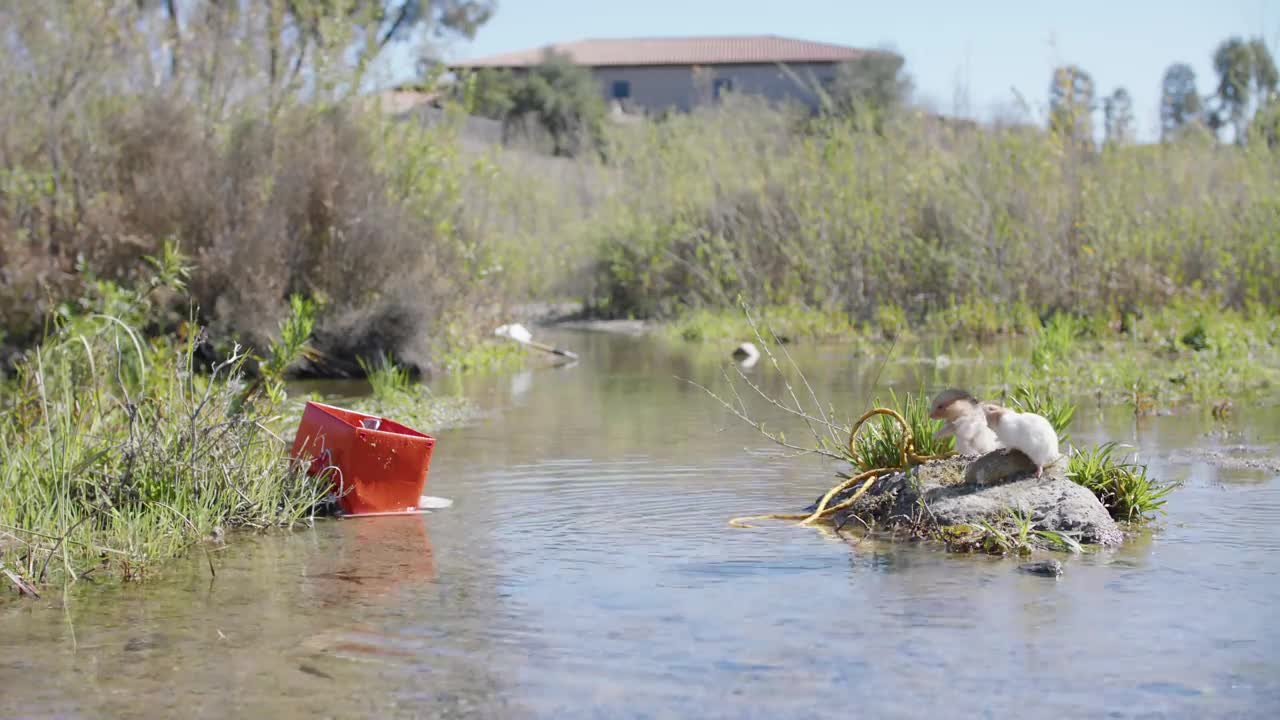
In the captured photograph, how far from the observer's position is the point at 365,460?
803 cm

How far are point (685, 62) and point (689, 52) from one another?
2304 millimetres

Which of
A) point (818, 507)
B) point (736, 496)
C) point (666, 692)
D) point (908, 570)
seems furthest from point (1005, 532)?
point (666, 692)

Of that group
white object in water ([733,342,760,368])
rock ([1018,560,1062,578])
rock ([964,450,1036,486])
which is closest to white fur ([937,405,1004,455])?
rock ([964,450,1036,486])

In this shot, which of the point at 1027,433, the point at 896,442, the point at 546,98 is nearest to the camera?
the point at 1027,433

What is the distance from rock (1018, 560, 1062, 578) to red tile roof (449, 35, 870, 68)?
6650 centimetres

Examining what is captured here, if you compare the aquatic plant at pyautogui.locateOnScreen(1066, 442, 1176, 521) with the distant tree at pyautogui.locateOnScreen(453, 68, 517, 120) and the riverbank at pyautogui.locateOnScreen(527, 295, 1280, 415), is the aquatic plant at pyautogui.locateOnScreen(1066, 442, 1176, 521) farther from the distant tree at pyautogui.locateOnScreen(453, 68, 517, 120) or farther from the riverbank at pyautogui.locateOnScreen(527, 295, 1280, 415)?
the distant tree at pyautogui.locateOnScreen(453, 68, 517, 120)

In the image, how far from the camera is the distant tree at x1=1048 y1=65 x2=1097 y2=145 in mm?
20188

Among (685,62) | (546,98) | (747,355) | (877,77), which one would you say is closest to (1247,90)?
(747,355)

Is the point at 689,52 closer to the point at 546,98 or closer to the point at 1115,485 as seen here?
the point at 546,98

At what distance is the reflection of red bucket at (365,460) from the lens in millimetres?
7973

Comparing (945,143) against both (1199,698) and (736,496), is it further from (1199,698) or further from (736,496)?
(1199,698)

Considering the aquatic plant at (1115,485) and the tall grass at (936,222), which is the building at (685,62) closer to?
the tall grass at (936,222)

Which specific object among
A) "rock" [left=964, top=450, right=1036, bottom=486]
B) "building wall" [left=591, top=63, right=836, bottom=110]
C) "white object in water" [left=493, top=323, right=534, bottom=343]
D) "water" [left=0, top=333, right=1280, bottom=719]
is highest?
"building wall" [left=591, top=63, right=836, bottom=110]

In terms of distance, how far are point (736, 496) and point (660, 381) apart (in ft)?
25.1
